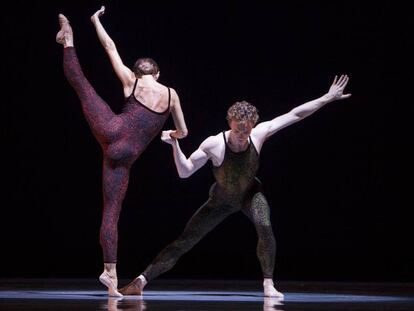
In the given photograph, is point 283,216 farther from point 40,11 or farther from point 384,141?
point 40,11

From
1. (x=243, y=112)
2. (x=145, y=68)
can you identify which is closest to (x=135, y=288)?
(x=243, y=112)

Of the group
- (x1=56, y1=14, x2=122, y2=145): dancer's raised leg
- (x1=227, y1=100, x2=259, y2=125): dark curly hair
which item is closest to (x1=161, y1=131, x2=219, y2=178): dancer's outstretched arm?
(x1=227, y1=100, x2=259, y2=125): dark curly hair

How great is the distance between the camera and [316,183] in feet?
27.2

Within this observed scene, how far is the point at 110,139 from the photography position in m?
5.82

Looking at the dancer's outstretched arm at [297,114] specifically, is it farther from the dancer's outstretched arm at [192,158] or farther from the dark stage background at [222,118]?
the dark stage background at [222,118]

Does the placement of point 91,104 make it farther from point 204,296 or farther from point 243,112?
point 204,296

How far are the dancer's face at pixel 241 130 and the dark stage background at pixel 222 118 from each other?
2.37 meters

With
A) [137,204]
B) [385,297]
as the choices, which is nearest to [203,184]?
[137,204]

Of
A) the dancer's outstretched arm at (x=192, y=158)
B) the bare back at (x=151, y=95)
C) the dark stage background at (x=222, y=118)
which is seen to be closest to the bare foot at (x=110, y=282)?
the dancer's outstretched arm at (x=192, y=158)

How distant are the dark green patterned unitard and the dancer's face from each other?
9 cm

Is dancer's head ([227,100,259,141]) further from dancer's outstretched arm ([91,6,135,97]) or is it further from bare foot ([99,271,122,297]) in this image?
bare foot ([99,271,122,297])

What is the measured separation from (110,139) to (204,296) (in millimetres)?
1108

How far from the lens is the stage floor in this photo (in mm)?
4973

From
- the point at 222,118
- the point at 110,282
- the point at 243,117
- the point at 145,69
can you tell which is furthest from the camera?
the point at 222,118
